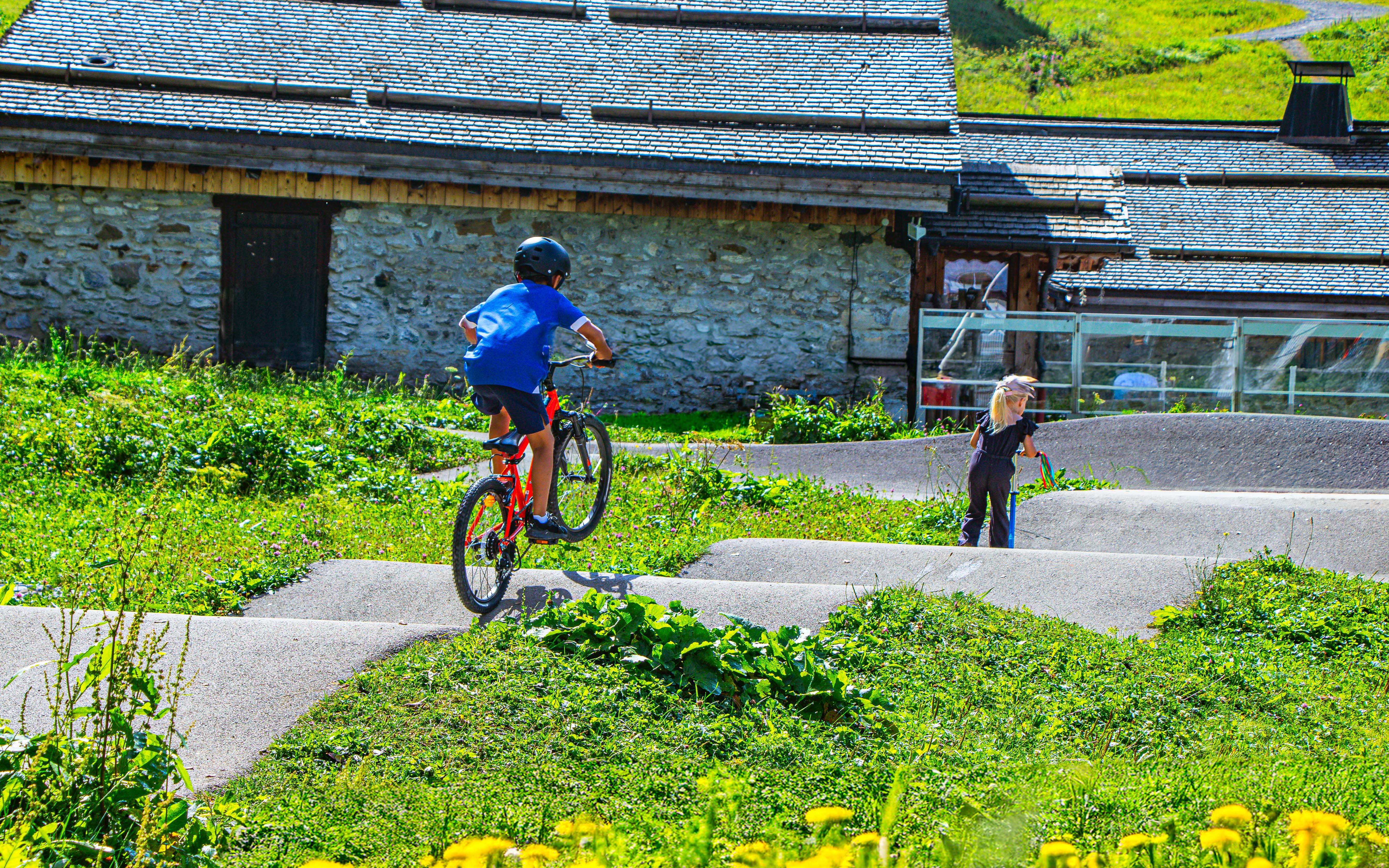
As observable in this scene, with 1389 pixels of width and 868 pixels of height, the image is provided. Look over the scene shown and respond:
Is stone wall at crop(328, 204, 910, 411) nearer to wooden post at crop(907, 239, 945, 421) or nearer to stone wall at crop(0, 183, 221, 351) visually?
wooden post at crop(907, 239, 945, 421)

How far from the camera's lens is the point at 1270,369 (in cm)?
1286

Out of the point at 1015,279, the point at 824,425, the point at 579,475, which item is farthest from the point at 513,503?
the point at 1015,279

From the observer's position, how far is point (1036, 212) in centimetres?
1620

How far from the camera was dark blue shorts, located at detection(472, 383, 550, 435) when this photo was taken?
558 centimetres

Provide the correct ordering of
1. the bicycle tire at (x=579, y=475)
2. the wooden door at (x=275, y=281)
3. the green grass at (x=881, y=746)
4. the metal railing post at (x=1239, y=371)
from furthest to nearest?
the wooden door at (x=275, y=281) → the metal railing post at (x=1239, y=371) → the bicycle tire at (x=579, y=475) → the green grass at (x=881, y=746)

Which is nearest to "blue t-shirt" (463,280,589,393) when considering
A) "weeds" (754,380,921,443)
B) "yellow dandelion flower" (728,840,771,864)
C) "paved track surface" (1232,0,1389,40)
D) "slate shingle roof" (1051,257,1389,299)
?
"yellow dandelion flower" (728,840,771,864)

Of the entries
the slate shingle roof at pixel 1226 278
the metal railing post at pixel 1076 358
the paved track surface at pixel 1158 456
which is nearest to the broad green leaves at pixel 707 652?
the paved track surface at pixel 1158 456

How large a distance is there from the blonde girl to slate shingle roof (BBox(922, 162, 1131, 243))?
809 cm

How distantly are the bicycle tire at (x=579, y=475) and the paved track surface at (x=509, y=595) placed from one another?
461mm

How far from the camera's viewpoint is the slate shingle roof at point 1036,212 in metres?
15.5

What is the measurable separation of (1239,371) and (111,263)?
13.7 m

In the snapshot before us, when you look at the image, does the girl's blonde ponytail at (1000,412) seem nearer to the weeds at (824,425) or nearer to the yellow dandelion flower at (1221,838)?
the weeds at (824,425)

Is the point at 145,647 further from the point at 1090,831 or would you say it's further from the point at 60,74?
the point at 60,74

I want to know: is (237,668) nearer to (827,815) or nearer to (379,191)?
(827,815)
